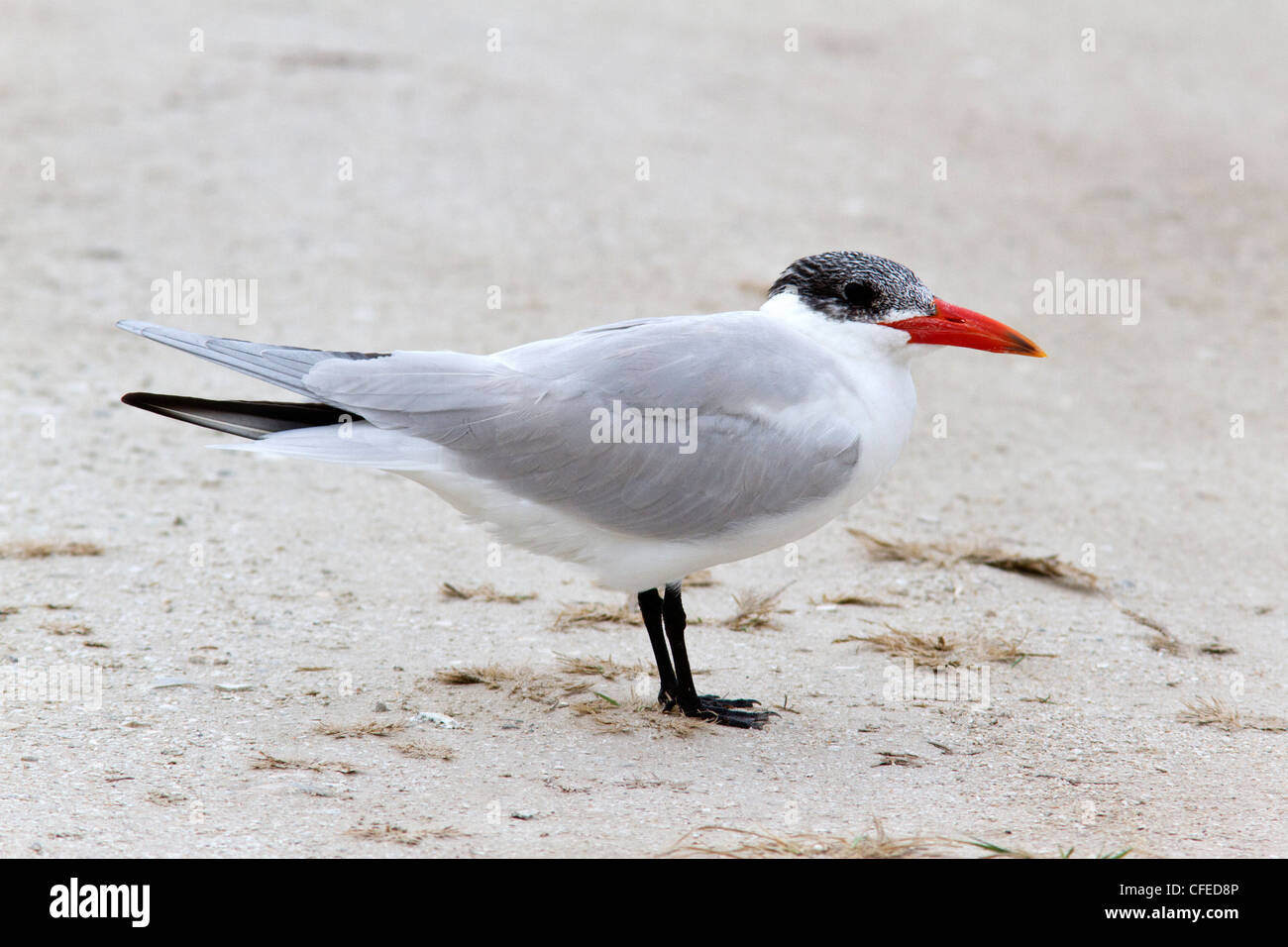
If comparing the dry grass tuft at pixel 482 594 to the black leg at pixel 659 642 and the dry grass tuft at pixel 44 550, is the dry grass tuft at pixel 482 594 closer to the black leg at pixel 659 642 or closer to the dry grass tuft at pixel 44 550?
the black leg at pixel 659 642

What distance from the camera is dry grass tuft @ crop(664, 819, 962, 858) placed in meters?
3.29

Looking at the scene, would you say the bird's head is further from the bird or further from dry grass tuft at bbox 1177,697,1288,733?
dry grass tuft at bbox 1177,697,1288,733

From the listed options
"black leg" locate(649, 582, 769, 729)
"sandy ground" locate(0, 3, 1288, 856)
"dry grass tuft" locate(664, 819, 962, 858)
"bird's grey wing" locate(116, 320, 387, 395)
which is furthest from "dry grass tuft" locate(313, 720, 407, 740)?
"dry grass tuft" locate(664, 819, 962, 858)

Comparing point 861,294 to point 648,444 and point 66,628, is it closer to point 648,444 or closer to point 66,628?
point 648,444

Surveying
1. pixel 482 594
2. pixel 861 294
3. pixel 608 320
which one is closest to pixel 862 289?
pixel 861 294

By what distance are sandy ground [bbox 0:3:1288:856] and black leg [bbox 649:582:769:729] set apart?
0.08m

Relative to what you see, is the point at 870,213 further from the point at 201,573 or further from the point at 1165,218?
the point at 201,573

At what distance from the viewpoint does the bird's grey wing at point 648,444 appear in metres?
3.94

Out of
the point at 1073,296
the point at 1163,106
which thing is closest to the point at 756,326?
the point at 1073,296

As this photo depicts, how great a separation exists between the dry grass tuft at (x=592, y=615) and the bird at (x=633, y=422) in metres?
0.91

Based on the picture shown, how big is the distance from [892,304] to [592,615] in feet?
5.37

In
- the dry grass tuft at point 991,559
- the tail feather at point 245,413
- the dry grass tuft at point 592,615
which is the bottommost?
the dry grass tuft at point 592,615

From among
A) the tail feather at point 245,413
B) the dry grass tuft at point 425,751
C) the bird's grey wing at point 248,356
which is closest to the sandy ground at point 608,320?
the dry grass tuft at point 425,751

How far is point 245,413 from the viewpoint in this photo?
13.0 ft
